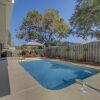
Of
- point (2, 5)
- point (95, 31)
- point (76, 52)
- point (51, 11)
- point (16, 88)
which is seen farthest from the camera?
point (51, 11)

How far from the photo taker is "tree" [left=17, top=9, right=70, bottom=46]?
31.1m

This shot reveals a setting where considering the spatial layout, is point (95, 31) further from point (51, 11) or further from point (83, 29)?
point (51, 11)

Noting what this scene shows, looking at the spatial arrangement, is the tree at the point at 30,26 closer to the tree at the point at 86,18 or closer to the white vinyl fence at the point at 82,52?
the white vinyl fence at the point at 82,52

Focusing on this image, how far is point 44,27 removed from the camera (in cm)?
3155

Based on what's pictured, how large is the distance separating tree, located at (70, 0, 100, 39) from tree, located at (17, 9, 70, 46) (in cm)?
1309

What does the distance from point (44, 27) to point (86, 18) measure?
16889 millimetres

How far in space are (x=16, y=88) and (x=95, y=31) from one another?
1212cm

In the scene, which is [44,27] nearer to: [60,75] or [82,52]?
[82,52]

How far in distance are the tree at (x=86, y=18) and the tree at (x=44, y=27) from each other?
13.1 meters

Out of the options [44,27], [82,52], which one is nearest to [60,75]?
[82,52]

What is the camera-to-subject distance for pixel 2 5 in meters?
3.70

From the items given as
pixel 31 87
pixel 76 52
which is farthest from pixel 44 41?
pixel 31 87

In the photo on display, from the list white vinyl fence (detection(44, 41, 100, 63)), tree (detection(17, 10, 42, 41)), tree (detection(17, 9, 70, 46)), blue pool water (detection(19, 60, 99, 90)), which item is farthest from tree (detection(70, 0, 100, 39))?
tree (detection(17, 10, 42, 41))

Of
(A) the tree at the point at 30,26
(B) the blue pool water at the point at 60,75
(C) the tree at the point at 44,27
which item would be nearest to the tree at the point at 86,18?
(B) the blue pool water at the point at 60,75
